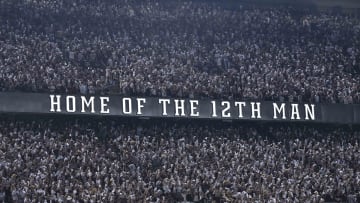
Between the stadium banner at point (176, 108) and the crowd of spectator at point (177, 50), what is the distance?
515 millimetres

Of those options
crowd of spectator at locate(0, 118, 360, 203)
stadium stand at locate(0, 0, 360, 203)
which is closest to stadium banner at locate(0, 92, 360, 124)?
stadium stand at locate(0, 0, 360, 203)

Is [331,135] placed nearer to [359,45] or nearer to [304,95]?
[304,95]

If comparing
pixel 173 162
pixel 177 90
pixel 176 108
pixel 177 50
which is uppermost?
pixel 177 50

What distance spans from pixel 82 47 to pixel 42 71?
422 cm

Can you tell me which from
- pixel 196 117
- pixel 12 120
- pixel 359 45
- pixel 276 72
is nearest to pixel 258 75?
pixel 276 72

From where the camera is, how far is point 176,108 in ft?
161

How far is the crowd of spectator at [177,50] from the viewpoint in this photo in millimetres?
49312

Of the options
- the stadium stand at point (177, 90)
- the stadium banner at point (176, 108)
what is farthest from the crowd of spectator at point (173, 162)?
the stadium banner at point (176, 108)

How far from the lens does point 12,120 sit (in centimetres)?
4672

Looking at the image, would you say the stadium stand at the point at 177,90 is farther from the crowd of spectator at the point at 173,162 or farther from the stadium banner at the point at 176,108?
the stadium banner at the point at 176,108

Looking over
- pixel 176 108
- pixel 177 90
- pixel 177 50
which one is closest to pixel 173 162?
pixel 176 108

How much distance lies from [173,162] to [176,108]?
13.9 feet

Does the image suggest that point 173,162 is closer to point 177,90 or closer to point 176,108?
point 176,108

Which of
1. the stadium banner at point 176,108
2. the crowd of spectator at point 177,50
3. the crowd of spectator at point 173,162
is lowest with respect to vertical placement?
the crowd of spectator at point 173,162
